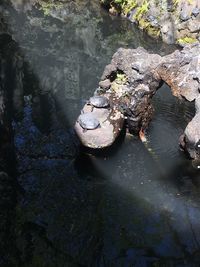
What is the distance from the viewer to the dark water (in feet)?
29.2

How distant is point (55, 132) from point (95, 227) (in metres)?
4.38

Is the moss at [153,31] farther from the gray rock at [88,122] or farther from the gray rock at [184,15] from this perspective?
the gray rock at [88,122]

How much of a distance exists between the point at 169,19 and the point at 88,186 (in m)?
14.5

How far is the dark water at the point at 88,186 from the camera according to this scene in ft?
29.2

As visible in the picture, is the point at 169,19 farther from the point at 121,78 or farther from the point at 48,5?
the point at 121,78

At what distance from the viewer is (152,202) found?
1032 cm

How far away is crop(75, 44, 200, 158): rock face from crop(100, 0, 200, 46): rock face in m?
8.33

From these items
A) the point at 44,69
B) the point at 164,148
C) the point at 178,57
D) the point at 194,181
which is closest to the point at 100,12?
the point at 44,69

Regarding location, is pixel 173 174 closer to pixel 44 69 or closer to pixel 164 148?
pixel 164 148

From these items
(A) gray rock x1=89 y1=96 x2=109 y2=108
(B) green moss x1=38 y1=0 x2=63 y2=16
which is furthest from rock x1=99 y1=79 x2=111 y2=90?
(B) green moss x1=38 y1=0 x2=63 y2=16

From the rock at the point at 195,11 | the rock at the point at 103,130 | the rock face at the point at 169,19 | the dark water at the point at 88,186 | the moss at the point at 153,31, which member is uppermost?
the rock at the point at 195,11

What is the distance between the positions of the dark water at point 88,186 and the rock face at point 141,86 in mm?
620

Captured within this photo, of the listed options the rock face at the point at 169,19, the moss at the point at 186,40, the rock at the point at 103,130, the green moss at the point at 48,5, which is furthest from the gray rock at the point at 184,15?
the rock at the point at 103,130

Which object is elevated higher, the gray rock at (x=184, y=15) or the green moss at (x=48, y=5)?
the gray rock at (x=184, y=15)
